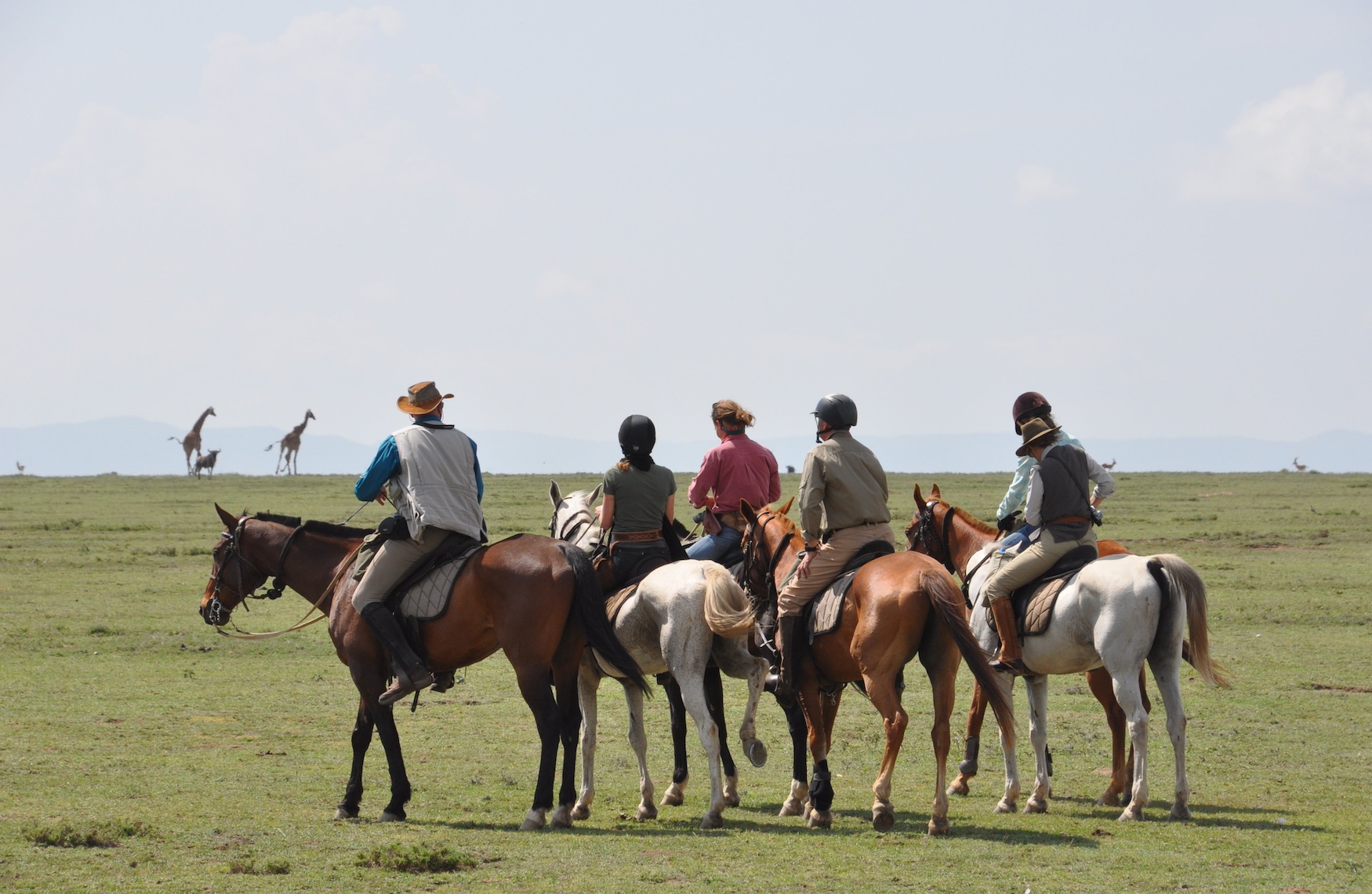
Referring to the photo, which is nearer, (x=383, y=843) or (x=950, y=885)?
(x=950, y=885)

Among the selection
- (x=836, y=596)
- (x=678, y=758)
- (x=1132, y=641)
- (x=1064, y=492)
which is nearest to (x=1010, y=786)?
(x=1132, y=641)

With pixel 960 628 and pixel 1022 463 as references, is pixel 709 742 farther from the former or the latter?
pixel 1022 463

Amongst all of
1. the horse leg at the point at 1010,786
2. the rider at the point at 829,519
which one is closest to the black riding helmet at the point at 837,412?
the rider at the point at 829,519

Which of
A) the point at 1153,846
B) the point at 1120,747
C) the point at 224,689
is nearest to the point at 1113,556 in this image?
the point at 1120,747

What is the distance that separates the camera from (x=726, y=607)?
945 cm

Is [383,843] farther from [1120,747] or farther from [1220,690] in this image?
[1220,690]

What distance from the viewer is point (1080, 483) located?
10000 mm

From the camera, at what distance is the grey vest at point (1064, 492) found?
9.96 meters

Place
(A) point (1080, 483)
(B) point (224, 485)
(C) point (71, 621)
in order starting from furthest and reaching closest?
(B) point (224, 485) → (C) point (71, 621) → (A) point (1080, 483)

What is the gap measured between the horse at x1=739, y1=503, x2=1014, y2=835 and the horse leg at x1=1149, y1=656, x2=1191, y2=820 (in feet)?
3.83

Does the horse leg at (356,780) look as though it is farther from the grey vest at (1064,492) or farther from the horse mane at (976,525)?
the grey vest at (1064,492)

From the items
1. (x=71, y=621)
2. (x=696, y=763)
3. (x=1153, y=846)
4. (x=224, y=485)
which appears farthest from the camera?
→ (x=224, y=485)

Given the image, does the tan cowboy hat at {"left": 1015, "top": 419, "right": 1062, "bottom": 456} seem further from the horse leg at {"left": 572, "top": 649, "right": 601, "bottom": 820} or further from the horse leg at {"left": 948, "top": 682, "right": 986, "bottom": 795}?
the horse leg at {"left": 572, "top": 649, "right": 601, "bottom": 820}

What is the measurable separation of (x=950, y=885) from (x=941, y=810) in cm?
132
